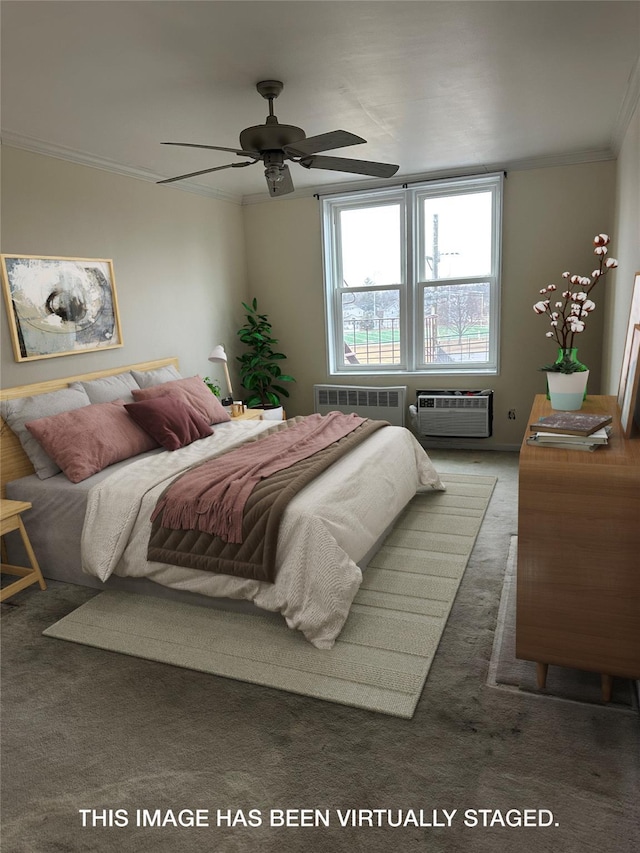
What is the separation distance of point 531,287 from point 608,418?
10.5 ft

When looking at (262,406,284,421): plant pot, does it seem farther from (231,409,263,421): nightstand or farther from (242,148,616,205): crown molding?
(242,148,616,205): crown molding

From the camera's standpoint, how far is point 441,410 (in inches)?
215

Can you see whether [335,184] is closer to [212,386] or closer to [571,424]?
[212,386]

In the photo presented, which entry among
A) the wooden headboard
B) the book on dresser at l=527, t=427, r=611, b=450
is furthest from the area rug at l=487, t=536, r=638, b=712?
the wooden headboard

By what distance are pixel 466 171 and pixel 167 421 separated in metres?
3.39

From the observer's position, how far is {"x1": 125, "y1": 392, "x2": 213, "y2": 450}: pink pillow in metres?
3.75

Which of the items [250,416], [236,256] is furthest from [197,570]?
[236,256]

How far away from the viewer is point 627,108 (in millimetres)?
3480

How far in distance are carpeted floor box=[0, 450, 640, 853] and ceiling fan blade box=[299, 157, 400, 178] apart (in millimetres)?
2340

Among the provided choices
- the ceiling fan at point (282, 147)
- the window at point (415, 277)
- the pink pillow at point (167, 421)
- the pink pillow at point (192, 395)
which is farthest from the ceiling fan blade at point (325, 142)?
the window at point (415, 277)

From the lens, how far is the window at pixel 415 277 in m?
5.31

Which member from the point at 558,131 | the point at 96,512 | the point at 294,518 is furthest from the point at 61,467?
the point at 558,131

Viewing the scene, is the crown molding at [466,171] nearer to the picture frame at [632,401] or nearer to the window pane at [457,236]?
the window pane at [457,236]

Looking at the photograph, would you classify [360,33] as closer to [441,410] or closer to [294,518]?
[294,518]
